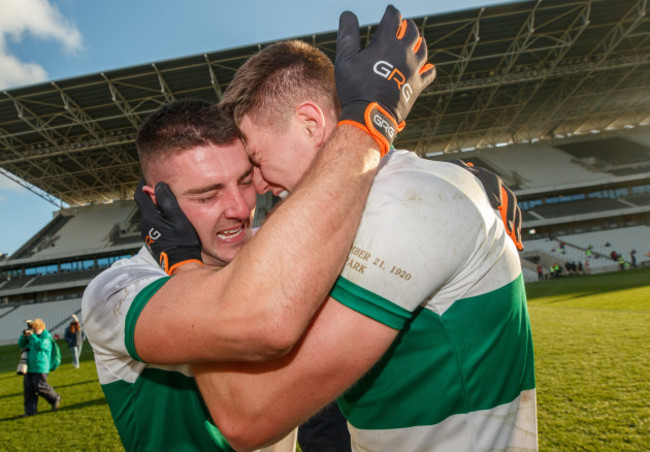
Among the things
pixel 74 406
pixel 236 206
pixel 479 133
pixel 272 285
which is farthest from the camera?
pixel 479 133

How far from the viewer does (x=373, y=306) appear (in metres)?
1.06

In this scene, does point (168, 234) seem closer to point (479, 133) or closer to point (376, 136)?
point (376, 136)

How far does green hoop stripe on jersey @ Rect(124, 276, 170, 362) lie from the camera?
3.95 ft

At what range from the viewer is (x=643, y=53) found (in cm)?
2514

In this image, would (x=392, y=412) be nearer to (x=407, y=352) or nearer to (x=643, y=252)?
(x=407, y=352)

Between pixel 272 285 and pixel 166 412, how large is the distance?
101 cm

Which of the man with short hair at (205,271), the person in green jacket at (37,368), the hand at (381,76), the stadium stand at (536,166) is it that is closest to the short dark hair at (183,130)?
the man with short hair at (205,271)

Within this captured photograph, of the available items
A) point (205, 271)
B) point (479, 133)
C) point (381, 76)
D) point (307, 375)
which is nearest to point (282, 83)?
point (381, 76)

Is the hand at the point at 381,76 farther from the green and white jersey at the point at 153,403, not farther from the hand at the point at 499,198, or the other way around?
the green and white jersey at the point at 153,403

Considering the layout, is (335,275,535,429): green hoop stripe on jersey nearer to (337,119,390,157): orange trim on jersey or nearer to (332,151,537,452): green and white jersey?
(332,151,537,452): green and white jersey

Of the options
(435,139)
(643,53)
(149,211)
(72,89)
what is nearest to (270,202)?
(435,139)

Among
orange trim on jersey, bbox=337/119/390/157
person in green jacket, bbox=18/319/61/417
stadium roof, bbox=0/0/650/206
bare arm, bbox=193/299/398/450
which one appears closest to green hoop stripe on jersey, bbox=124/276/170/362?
bare arm, bbox=193/299/398/450

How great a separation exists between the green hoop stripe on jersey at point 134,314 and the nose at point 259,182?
0.86 m

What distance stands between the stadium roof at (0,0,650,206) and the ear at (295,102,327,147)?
18982mm
